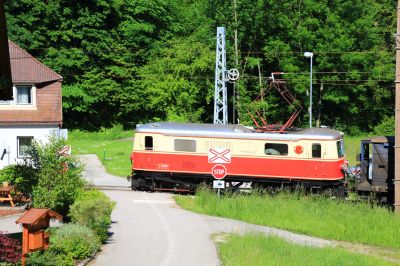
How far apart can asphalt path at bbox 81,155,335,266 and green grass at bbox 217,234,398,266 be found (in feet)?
1.87

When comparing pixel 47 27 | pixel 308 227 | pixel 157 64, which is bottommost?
pixel 308 227

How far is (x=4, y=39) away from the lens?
39.5 ft

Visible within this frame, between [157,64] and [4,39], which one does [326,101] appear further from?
[4,39]

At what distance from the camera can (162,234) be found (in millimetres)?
20375

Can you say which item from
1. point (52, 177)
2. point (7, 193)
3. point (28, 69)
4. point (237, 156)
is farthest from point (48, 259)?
point (28, 69)

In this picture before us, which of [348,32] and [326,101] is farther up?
[348,32]

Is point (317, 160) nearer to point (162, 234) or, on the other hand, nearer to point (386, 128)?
point (162, 234)

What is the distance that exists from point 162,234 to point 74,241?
14.7ft

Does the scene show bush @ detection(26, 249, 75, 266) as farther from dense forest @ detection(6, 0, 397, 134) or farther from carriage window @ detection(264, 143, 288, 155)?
dense forest @ detection(6, 0, 397, 134)

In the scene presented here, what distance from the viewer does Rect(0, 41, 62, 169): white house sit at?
110 feet

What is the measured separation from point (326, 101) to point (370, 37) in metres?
6.86

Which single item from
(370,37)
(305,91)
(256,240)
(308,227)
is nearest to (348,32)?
(370,37)

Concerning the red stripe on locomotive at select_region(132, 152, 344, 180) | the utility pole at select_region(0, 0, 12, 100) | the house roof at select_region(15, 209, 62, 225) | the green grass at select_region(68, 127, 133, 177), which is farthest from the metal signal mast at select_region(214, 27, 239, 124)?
the utility pole at select_region(0, 0, 12, 100)

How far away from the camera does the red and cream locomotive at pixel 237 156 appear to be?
3030 centimetres
